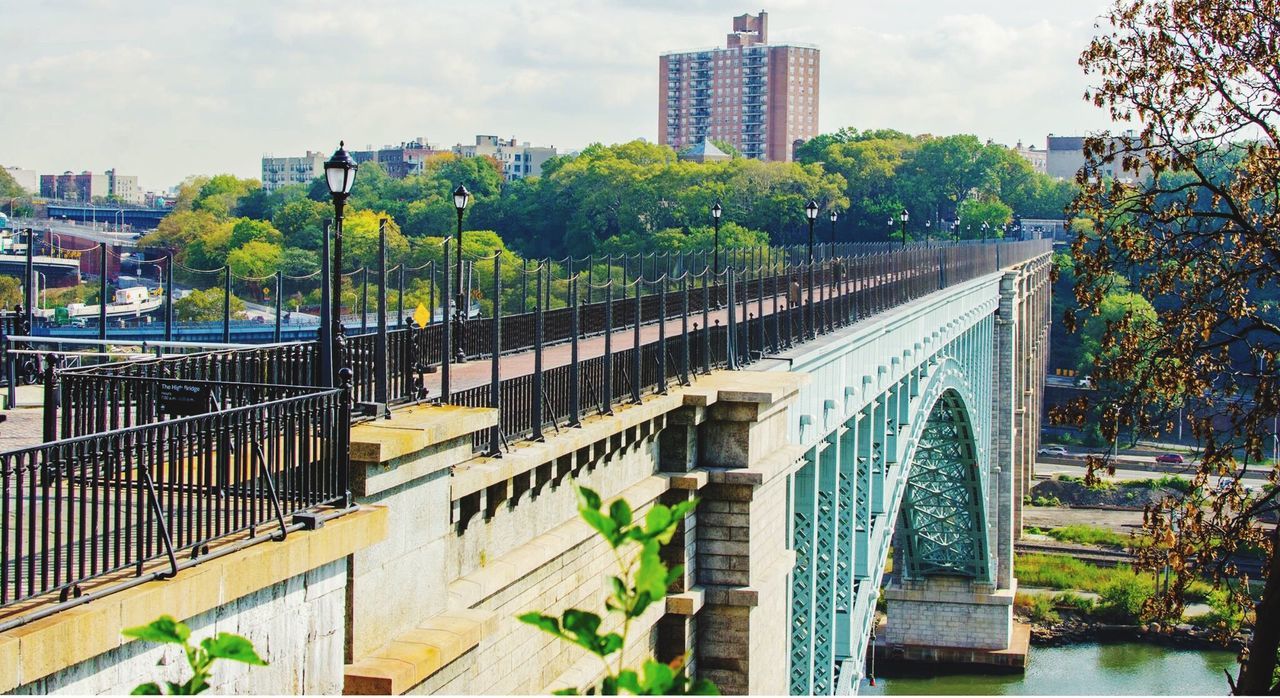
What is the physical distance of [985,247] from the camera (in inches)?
2621

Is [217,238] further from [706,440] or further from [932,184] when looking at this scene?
[932,184]

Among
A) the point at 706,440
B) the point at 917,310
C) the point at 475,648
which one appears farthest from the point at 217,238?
the point at 475,648

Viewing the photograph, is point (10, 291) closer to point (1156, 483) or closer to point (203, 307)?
point (203, 307)

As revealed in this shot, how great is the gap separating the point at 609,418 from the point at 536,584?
2.22 meters

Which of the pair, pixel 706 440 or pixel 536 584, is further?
pixel 706 440

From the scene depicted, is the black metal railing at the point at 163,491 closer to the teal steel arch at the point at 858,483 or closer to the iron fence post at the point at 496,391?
the iron fence post at the point at 496,391

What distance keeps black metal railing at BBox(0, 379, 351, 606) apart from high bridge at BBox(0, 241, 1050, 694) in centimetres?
3

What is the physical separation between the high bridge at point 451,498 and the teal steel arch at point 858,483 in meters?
0.09

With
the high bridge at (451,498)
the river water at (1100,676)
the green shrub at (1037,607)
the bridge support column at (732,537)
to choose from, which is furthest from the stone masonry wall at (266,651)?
the green shrub at (1037,607)

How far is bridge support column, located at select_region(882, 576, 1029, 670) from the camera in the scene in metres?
59.7

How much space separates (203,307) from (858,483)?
18818 mm

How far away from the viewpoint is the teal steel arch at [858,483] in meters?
24.9

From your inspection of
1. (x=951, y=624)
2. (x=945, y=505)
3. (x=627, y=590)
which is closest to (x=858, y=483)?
(x=627, y=590)

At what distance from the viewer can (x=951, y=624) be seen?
6050 centimetres
